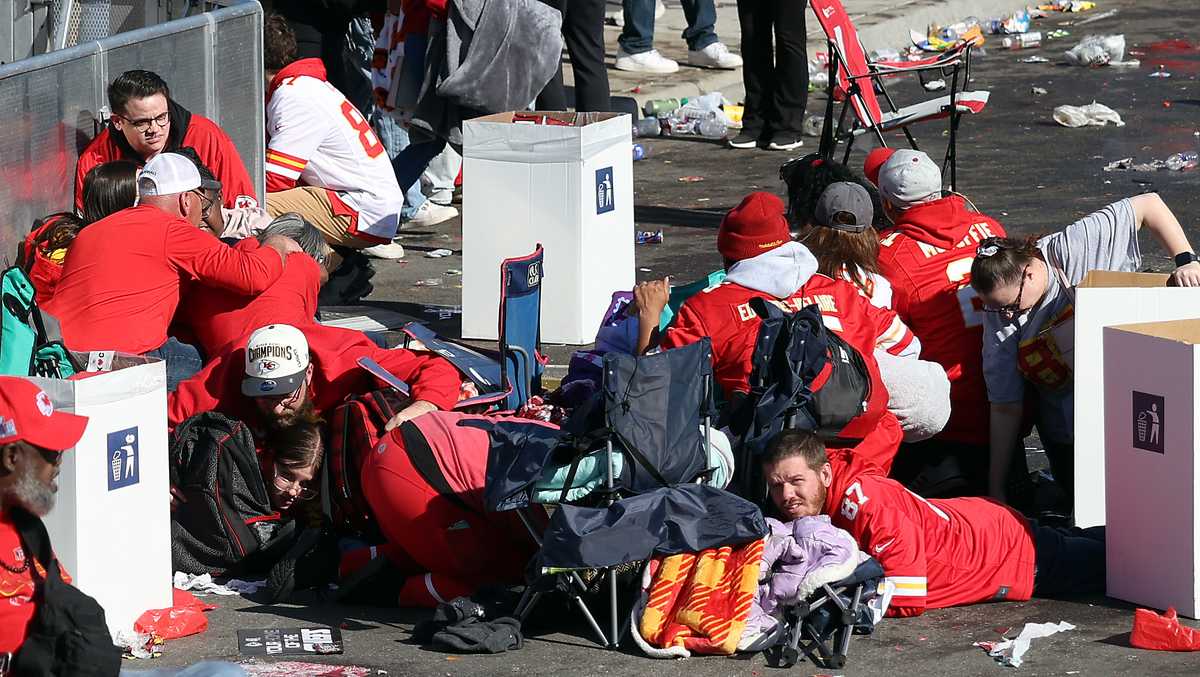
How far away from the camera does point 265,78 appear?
9.18 m

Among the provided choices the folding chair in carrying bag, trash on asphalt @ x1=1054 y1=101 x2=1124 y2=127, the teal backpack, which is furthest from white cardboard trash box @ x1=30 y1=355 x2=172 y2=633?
trash on asphalt @ x1=1054 y1=101 x2=1124 y2=127

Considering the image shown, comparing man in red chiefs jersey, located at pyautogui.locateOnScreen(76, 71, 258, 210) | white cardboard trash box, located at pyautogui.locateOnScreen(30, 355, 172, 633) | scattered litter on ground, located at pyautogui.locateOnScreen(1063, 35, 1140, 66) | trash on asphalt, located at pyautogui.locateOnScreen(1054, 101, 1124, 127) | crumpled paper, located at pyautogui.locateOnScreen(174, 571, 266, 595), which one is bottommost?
crumpled paper, located at pyautogui.locateOnScreen(174, 571, 266, 595)

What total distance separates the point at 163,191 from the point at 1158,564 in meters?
3.73

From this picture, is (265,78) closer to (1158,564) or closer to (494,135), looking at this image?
(494,135)

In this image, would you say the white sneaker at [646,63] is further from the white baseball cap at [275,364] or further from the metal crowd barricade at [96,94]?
the white baseball cap at [275,364]

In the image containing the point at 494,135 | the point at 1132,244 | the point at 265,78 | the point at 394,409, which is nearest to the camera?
the point at 394,409

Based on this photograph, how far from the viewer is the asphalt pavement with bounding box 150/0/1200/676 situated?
5109 millimetres

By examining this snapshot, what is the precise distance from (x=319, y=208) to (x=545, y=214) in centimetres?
119

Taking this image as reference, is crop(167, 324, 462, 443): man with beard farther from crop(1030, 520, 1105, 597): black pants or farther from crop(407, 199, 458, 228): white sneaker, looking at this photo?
crop(407, 199, 458, 228): white sneaker

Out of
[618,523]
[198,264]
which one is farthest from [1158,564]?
[198,264]

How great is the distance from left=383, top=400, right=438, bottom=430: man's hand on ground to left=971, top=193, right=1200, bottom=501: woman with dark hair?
1.83 metres

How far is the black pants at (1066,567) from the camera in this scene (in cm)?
563

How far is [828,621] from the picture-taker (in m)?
5.16

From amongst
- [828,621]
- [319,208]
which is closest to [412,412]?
[828,621]
